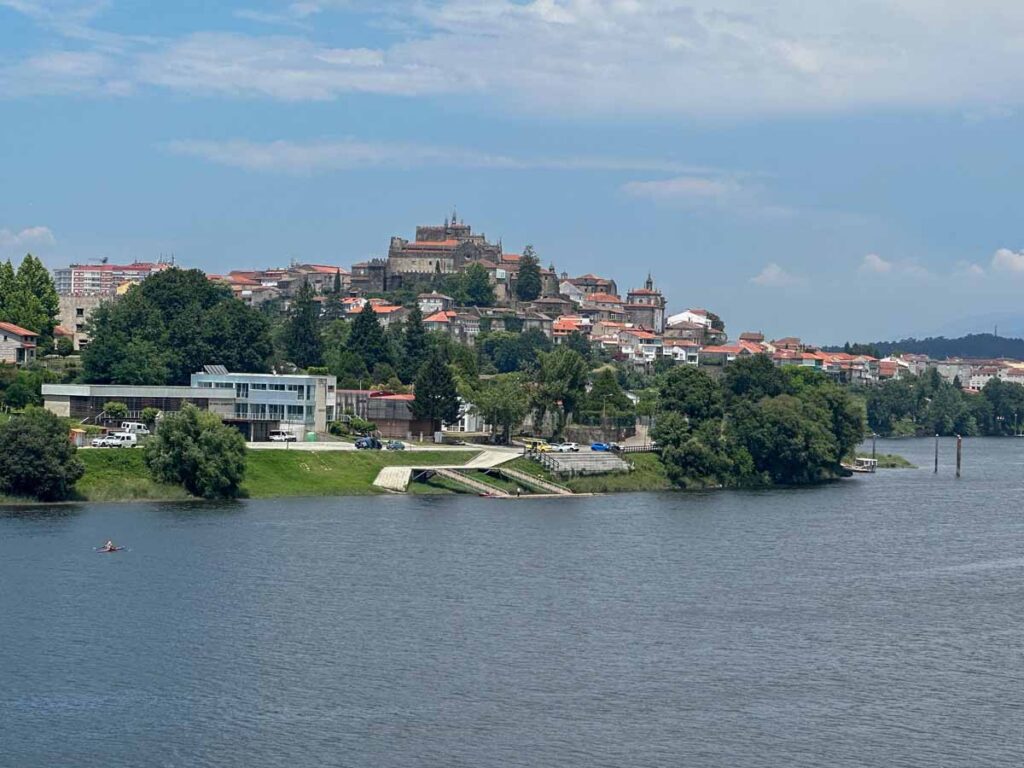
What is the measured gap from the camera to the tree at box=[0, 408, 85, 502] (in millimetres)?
75188

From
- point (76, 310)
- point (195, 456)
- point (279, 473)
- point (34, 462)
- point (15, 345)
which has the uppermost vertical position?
point (76, 310)

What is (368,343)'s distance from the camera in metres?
133

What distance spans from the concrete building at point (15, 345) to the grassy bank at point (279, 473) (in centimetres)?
3071

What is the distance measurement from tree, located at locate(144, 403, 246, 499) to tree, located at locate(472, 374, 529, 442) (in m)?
Answer: 27.6

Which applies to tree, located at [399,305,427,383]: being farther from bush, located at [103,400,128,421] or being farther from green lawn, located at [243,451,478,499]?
bush, located at [103,400,128,421]

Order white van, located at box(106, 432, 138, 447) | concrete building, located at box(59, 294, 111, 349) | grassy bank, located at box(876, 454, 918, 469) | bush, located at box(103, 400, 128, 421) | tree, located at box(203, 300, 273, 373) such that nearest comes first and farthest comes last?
white van, located at box(106, 432, 138, 447) < bush, located at box(103, 400, 128, 421) < tree, located at box(203, 300, 273, 373) < grassy bank, located at box(876, 454, 918, 469) < concrete building, located at box(59, 294, 111, 349)

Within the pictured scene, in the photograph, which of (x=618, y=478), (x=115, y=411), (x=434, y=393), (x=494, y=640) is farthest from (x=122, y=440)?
(x=494, y=640)

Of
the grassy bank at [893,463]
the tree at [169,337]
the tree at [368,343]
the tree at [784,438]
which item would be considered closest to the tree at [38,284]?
the tree at [169,337]

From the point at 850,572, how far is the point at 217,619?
88.1ft

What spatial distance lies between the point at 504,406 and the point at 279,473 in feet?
76.7

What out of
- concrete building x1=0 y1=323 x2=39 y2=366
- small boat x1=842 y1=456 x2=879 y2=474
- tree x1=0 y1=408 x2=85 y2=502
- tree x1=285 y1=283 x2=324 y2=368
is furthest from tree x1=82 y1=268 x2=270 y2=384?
small boat x1=842 y1=456 x2=879 y2=474

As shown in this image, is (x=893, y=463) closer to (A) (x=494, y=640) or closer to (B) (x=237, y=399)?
(B) (x=237, y=399)

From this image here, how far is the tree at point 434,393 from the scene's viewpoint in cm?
10481

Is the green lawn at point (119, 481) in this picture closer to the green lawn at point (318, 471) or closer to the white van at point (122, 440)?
the white van at point (122, 440)
